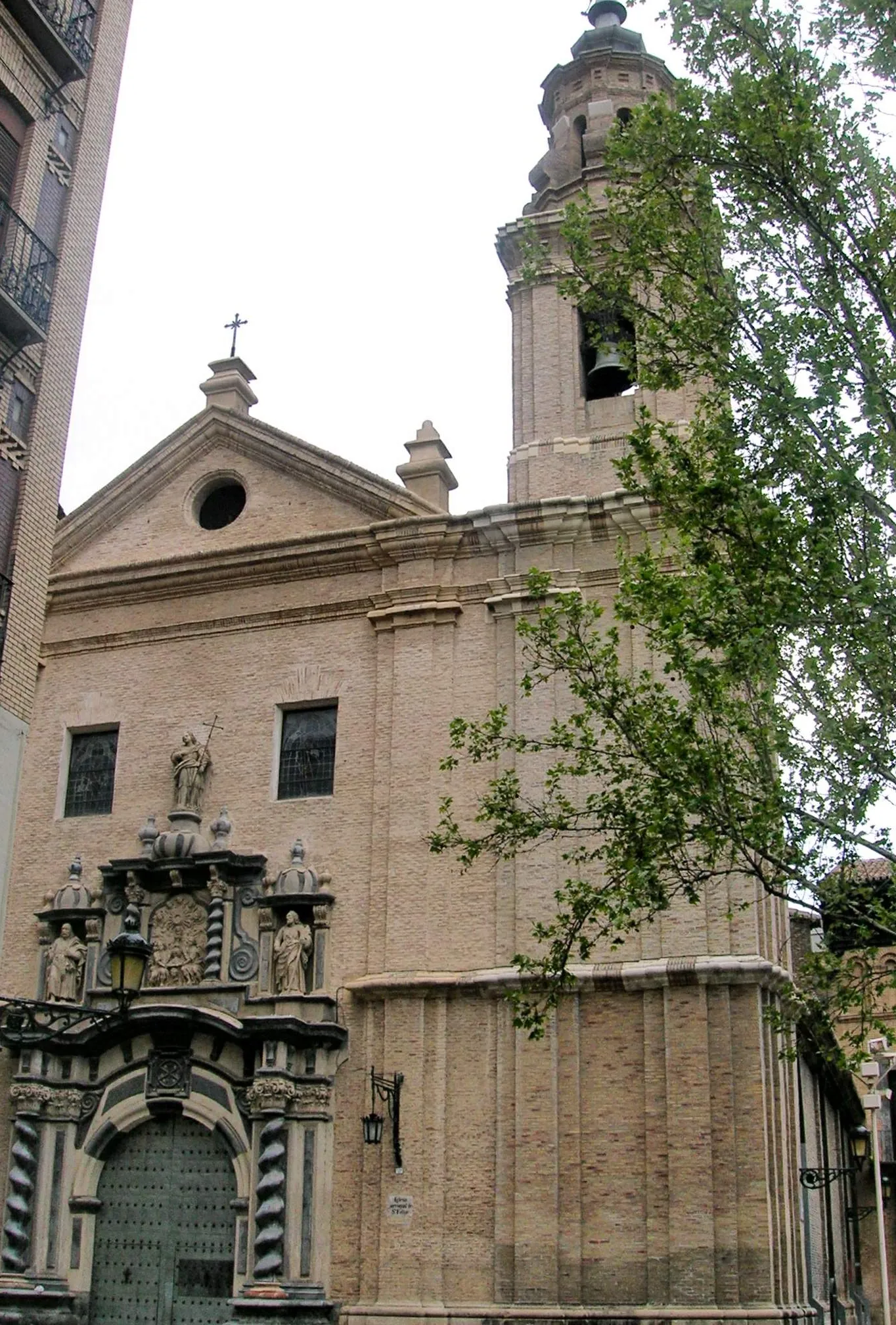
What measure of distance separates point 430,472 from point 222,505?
3.46 metres

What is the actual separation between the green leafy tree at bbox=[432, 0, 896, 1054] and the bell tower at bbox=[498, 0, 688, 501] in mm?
6802

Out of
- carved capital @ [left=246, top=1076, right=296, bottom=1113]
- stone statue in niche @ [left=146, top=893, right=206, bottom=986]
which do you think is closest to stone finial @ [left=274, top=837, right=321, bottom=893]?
stone statue in niche @ [left=146, top=893, right=206, bottom=986]

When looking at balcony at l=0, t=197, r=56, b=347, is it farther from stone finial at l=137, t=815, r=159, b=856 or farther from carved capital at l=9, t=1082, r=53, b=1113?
carved capital at l=9, t=1082, r=53, b=1113

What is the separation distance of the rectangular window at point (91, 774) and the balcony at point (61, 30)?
9.29 m

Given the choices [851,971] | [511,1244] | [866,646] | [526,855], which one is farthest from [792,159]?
[511,1244]

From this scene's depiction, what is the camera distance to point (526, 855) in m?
19.3

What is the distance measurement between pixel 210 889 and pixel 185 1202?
152 inches

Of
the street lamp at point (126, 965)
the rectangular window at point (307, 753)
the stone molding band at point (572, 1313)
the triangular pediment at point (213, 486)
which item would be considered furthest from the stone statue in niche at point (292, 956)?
the street lamp at point (126, 965)

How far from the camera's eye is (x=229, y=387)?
24.4 meters

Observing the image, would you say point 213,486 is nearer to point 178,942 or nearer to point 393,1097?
point 178,942

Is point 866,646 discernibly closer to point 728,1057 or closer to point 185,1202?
point 728,1057

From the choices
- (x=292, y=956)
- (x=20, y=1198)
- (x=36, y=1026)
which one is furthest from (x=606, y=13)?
(x=20, y=1198)

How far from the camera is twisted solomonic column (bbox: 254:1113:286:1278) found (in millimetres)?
17922

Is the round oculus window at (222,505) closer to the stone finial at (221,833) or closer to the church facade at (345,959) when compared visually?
the church facade at (345,959)
